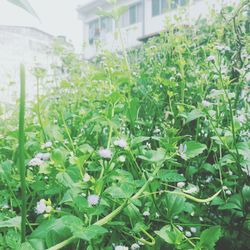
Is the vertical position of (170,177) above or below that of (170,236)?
above

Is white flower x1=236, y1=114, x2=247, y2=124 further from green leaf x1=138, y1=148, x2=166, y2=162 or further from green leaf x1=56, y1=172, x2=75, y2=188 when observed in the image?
green leaf x1=56, y1=172, x2=75, y2=188

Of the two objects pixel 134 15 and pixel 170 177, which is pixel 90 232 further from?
pixel 134 15

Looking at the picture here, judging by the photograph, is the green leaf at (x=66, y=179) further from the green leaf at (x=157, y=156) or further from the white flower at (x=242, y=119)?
the white flower at (x=242, y=119)

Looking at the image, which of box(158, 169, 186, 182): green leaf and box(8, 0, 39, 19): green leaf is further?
box(158, 169, 186, 182): green leaf

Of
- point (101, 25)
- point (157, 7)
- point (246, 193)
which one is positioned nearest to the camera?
point (246, 193)

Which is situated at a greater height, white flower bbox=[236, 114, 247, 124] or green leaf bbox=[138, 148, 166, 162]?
white flower bbox=[236, 114, 247, 124]

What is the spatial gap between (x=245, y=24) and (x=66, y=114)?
120cm

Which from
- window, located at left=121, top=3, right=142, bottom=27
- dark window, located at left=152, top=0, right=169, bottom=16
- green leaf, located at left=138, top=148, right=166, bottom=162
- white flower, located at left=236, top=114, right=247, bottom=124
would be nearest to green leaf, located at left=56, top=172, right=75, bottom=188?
green leaf, located at left=138, top=148, right=166, bottom=162

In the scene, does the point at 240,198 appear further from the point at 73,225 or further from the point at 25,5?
the point at 25,5

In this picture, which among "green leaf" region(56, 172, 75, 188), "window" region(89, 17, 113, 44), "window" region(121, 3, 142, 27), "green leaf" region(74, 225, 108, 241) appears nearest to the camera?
"green leaf" region(74, 225, 108, 241)

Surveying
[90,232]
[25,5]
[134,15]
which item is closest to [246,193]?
[90,232]

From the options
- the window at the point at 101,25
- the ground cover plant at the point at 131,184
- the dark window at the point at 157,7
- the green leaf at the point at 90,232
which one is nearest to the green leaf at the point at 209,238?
the ground cover plant at the point at 131,184

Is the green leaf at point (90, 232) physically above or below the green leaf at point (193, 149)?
below

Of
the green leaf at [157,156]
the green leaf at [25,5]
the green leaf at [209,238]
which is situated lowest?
the green leaf at [209,238]
